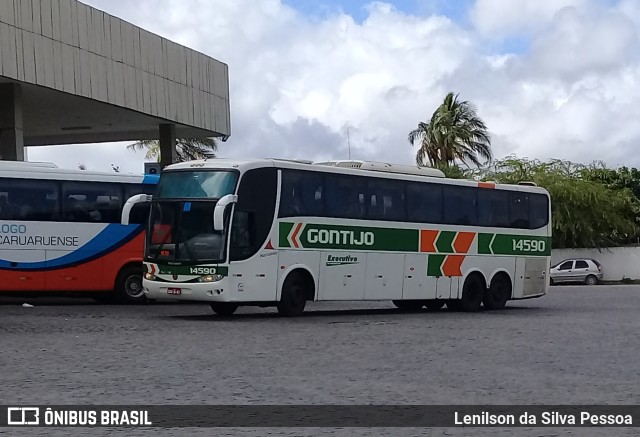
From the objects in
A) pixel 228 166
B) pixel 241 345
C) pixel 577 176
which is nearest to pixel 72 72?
pixel 228 166

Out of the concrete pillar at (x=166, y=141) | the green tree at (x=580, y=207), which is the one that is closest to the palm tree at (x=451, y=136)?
the green tree at (x=580, y=207)

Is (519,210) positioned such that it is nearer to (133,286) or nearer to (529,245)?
(529,245)

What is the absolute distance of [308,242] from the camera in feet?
76.3

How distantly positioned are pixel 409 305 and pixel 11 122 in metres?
11.6

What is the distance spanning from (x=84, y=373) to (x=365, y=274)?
12.7m

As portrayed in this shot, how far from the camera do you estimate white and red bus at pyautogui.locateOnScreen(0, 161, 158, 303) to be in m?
25.2

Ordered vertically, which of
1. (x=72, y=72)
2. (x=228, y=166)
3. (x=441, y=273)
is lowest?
(x=441, y=273)

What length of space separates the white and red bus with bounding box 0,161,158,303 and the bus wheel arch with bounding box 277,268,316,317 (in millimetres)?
5404

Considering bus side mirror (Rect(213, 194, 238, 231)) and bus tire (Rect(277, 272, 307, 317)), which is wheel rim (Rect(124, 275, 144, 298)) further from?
bus side mirror (Rect(213, 194, 238, 231))

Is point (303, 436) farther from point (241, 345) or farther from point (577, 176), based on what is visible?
point (577, 176)

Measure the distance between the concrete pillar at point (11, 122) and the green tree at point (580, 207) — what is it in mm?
33183

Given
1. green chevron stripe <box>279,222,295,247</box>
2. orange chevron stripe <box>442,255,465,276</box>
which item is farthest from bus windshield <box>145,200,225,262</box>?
orange chevron stripe <box>442,255,465,276</box>

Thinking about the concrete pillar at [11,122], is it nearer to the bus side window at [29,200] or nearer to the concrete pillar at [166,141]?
the bus side window at [29,200]

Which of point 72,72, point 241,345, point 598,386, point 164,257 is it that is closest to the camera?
point 598,386
